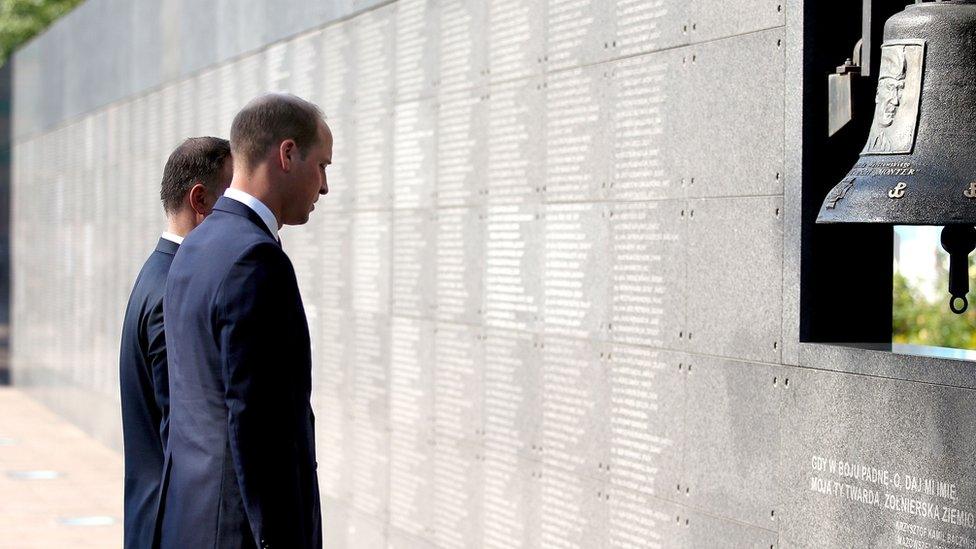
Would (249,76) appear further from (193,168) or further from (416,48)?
(193,168)

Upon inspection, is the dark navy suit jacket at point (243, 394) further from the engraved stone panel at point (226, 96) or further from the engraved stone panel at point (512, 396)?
the engraved stone panel at point (226, 96)

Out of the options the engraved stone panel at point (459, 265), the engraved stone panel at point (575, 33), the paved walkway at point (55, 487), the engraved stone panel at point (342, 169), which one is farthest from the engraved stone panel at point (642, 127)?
the paved walkway at point (55, 487)

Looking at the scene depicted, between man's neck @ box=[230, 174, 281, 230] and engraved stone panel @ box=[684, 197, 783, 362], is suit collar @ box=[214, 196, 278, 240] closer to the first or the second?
man's neck @ box=[230, 174, 281, 230]

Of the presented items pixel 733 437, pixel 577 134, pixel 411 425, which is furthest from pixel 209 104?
pixel 733 437

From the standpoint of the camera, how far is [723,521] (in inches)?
165

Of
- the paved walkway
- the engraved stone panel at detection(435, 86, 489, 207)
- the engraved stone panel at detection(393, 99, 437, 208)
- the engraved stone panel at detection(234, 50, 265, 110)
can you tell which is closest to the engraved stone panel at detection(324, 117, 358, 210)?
the engraved stone panel at detection(393, 99, 437, 208)

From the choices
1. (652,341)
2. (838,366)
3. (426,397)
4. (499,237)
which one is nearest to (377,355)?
(426,397)

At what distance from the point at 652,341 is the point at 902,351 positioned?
112 centimetres

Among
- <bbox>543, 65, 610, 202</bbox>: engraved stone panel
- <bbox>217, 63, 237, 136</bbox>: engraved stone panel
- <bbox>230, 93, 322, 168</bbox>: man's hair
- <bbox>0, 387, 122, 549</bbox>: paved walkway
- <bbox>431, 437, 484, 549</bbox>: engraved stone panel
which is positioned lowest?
<bbox>0, 387, 122, 549</bbox>: paved walkway

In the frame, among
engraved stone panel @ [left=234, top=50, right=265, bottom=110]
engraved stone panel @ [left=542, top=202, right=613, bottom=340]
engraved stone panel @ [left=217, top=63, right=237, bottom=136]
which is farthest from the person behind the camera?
engraved stone panel @ [left=217, top=63, right=237, bottom=136]

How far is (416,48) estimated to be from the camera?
6449 mm

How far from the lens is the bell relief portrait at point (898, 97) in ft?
11.0

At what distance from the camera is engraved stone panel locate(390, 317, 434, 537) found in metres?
6.27

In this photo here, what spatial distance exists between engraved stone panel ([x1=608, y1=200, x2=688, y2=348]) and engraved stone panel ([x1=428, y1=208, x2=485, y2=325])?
1.09 metres
